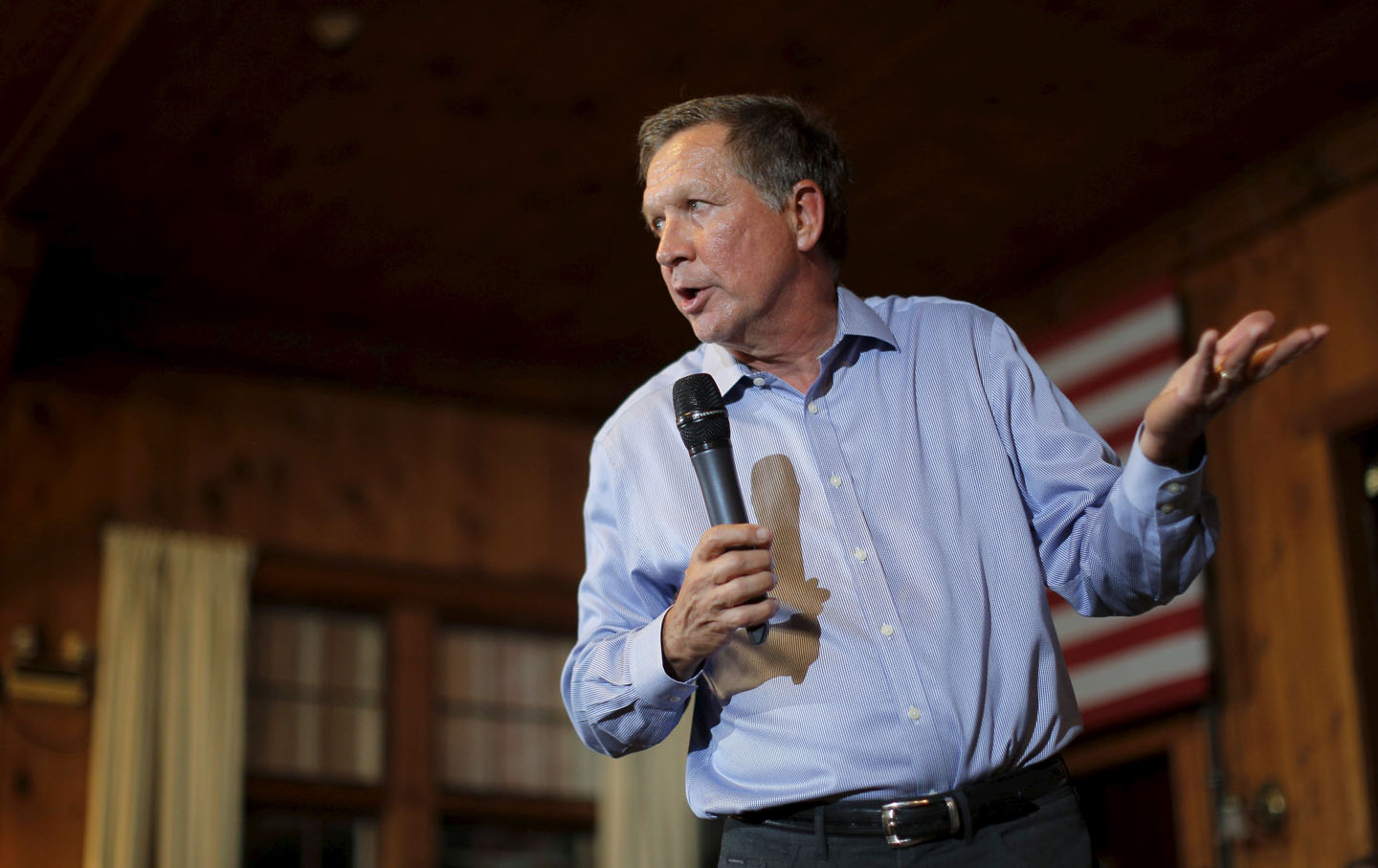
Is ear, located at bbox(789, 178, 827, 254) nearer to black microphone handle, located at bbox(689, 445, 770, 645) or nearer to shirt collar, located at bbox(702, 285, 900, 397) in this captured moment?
shirt collar, located at bbox(702, 285, 900, 397)

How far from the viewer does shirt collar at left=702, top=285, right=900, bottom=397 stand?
7.47 ft

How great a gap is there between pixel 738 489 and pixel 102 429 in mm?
4901

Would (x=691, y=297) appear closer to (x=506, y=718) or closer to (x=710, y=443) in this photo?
(x=710, y=443)

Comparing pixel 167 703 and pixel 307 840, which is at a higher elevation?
pixel 167 703

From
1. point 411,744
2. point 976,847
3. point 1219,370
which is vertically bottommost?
point 976,847

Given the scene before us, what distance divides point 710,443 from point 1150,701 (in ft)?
13.5

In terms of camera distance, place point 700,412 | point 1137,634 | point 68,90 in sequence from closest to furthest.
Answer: point 700,412 < point 68,90 < point 1137,634

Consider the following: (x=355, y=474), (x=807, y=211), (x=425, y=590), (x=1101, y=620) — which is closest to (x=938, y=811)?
(x=807, y=211)

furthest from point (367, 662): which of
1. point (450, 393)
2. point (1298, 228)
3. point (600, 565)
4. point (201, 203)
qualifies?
point (600, 565)

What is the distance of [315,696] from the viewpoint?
6.48 meters

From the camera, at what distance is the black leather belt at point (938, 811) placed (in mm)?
1860

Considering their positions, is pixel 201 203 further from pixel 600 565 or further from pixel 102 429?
pixel 600 565

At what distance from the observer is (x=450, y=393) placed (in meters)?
7.09

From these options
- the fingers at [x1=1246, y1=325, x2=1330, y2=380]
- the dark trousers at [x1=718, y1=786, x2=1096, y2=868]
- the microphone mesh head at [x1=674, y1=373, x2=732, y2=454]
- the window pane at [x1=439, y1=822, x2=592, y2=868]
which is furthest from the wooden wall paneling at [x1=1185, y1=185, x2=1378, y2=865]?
the fingers at [x1=1246, y1=325, x2=1330, y2=380]
